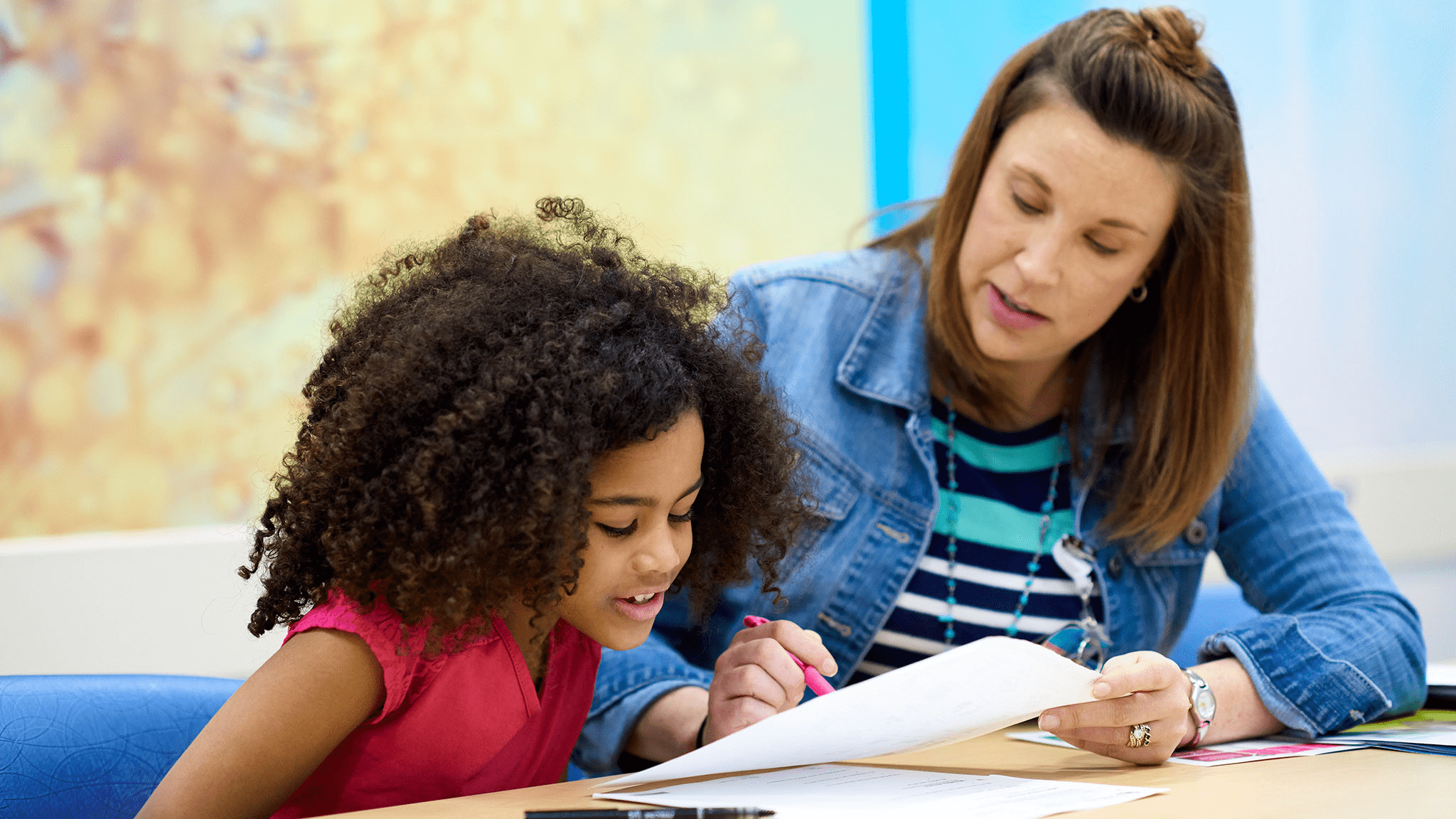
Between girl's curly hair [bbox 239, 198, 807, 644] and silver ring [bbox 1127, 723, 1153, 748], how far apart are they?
1.31 ft

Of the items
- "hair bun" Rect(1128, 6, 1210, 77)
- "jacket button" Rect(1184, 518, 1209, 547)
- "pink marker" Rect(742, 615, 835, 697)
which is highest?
"hair bun" Rect(1128, 6, 1210, 77)

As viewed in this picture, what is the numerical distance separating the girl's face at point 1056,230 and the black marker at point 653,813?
708mm

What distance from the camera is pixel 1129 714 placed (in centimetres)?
88

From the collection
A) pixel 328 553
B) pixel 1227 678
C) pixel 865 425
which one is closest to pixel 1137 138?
pixel 865 425

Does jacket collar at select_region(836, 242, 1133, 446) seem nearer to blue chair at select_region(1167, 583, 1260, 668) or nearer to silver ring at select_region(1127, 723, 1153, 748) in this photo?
blue chair at select_region(1167, 583, 1260, 668)

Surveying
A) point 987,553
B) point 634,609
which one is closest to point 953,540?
point 987,553

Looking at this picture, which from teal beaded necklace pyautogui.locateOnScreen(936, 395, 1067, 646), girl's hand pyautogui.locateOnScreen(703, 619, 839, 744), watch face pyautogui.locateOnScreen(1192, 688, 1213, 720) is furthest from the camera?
teal beaded necklace pyautogui.locateOnScreen(936, 395, 1067, 646)

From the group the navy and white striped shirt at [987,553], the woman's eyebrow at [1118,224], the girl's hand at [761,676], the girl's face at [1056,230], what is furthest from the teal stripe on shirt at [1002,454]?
the girl's hand at [761,676]

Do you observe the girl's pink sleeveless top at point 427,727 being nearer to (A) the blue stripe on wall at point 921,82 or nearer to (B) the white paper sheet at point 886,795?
(B) the white paper sheet at point 886,795

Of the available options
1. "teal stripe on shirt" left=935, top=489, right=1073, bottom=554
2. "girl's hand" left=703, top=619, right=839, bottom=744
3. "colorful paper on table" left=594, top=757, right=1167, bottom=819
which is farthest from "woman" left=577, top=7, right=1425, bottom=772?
"colorful paper on table" left=594, top=757, right=1167, bottom=819

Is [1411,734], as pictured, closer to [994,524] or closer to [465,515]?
[994,524]

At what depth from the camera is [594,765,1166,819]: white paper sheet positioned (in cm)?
68

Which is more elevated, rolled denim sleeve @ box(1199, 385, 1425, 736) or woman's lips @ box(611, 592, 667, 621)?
woman's lips @ box(611, 592, 667, 621)

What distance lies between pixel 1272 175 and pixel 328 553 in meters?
2.51
